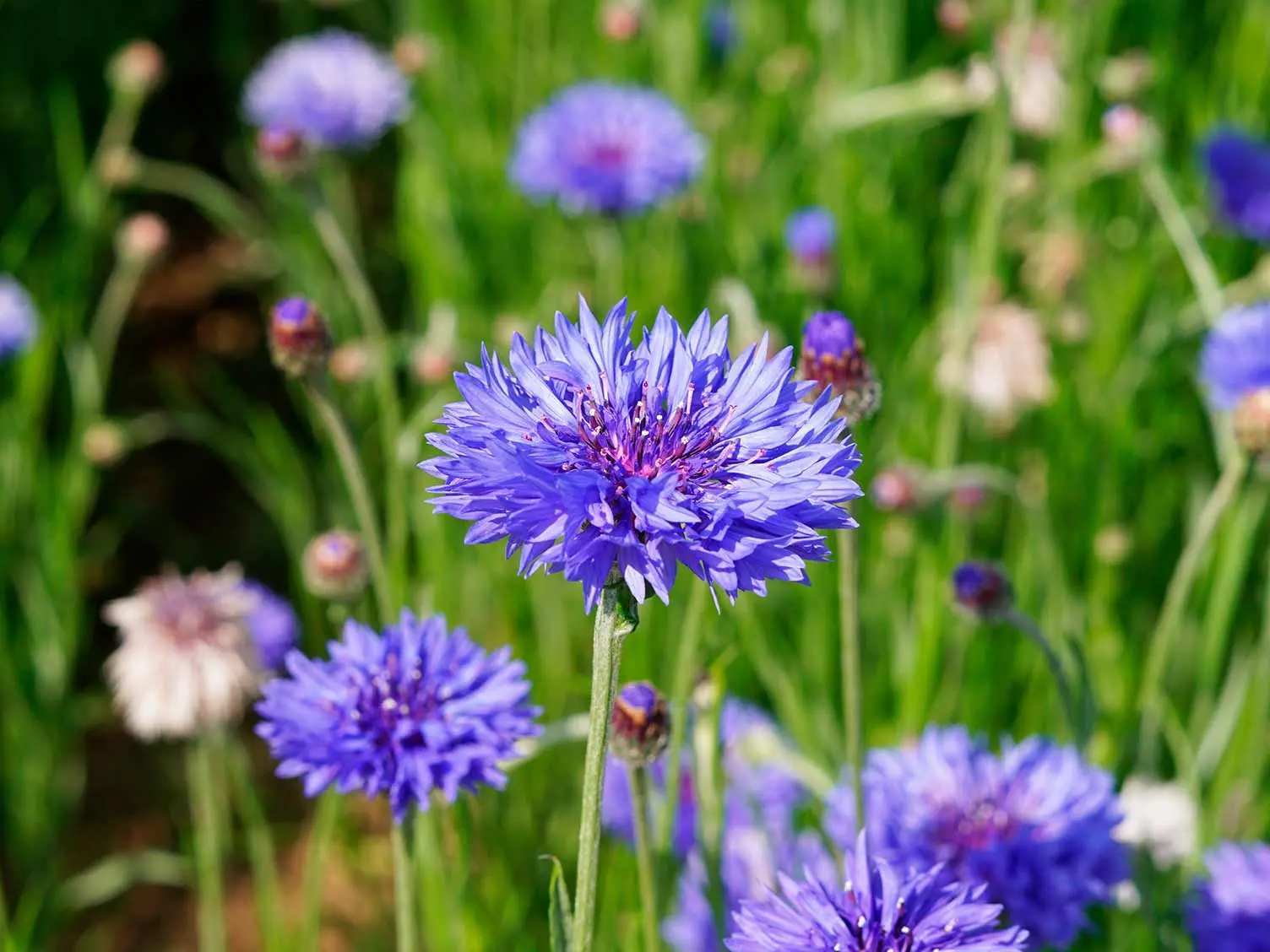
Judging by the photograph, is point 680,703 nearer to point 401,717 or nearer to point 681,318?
point 401,717

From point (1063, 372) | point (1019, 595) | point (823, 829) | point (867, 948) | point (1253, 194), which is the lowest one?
point (867, 948)

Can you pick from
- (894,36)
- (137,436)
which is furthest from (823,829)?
(137,436)

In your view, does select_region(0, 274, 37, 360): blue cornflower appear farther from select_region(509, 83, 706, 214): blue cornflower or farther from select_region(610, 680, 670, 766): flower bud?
select_region(610, 680, 670, 766): flower bud

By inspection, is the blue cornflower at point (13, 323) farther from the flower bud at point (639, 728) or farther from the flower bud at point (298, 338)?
the flower bud at point (639, 728)

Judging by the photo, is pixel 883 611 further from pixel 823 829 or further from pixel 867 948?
pixel 867 948

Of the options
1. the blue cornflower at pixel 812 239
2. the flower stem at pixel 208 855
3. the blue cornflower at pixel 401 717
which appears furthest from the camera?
the blue cornflower at pixel 812 239

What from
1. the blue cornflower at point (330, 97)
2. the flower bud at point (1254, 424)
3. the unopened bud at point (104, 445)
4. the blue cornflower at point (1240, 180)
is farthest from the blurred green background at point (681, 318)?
the flower bud at point (1254, 424)
